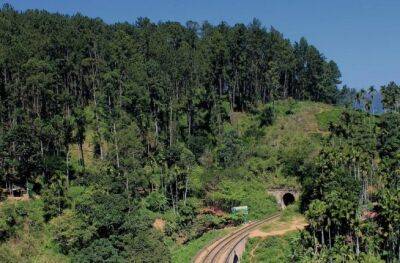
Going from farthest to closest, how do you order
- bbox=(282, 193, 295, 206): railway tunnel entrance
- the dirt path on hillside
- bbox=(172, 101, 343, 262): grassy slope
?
bbox=(282, 193, 295, 206): railway tunnel entrance → the dirt path on hillside → bbox=(172, 101, 343, 262): grassy slope

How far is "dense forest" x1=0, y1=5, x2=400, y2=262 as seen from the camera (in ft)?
217

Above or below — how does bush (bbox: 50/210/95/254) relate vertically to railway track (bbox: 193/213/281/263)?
Result: above

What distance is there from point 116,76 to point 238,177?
2682cm

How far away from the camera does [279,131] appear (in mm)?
108188

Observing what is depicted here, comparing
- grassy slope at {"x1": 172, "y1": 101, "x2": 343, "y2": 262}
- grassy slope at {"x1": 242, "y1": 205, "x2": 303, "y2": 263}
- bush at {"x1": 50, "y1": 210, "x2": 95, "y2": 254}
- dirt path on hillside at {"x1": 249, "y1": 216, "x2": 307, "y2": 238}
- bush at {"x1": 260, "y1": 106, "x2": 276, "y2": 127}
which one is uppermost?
bush at {"x1": 260, "y1": 106, "x2": 276, "y2": 127}

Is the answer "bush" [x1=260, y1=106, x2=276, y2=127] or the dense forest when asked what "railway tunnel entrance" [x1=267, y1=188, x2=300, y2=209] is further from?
"bush" [x1=260, y1=106, x2=276, y2=127]

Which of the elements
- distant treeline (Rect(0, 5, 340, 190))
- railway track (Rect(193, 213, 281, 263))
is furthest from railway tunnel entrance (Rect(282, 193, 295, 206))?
distant treeline (Rect(0, 5, 340, 190))

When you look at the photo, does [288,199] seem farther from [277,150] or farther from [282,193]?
[277,150]

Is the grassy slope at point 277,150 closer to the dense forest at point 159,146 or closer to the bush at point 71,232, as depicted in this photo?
the dense forest at point 159,146

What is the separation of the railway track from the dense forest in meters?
4.96

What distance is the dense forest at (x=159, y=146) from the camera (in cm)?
6612

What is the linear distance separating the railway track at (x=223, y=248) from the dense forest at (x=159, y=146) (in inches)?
195

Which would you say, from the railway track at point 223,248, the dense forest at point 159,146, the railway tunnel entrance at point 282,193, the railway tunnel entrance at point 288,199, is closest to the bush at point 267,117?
the dense forest at point 159,146

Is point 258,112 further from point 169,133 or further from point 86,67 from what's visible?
point 86,67
